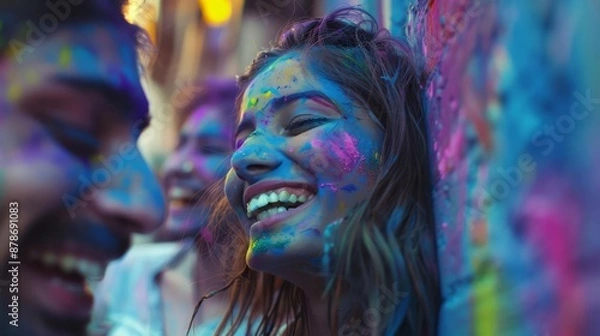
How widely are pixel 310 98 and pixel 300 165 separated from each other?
0.41 feet

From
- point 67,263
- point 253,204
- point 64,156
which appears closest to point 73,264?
point 67,263

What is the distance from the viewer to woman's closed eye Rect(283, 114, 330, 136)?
1446 millimetres

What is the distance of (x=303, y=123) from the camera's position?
1.45 m

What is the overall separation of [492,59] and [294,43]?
0.45 meters

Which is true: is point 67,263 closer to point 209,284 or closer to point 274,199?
point 209,284

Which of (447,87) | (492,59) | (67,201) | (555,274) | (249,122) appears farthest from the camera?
(67,201)

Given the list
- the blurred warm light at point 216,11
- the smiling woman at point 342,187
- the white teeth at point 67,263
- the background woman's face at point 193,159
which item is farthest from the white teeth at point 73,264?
the blurred warm light at point 216,11

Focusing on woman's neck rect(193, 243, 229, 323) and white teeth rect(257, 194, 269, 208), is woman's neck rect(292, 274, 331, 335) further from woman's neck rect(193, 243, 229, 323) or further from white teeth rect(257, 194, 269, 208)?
woman's neck rect(193, 243, 229, 323)

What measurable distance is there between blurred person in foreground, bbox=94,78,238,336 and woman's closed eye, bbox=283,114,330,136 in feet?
1.52

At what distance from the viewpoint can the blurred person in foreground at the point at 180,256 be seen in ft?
6.30

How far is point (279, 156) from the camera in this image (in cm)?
144

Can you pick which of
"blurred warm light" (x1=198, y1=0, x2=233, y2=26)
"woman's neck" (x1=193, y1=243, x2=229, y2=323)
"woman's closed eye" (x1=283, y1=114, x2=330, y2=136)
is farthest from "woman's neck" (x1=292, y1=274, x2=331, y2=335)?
"blurred warm light" (x1=198, y1=0, x2=233, y2=26)

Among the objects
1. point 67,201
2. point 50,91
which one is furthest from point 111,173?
point 50,91

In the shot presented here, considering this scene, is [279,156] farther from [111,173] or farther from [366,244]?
[111,173]
